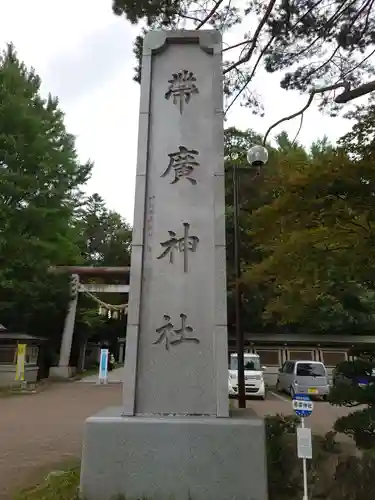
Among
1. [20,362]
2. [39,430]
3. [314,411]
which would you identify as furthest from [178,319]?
[20,362]

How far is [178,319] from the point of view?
457 centimetres

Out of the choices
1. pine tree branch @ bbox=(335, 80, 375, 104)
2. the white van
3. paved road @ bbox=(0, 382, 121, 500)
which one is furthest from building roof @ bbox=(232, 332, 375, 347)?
pine tree branch @ bbox=(335, 80, 375, 104)

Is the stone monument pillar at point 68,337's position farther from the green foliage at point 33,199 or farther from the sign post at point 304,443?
the sign post at point 304,443

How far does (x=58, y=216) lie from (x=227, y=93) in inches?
459

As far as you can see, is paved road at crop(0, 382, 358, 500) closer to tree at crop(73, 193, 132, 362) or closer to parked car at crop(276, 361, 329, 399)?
parked car at crop(276, 361, 329, 399)

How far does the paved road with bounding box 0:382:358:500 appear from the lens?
5.86m

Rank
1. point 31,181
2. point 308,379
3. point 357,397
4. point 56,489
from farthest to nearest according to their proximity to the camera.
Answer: point 31,181
point 308,379
point 357,397
point 56,489

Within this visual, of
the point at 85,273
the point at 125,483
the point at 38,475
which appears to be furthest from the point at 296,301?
the point at 85,273

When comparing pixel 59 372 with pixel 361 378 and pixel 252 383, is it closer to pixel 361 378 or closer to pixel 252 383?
pixel 252 383

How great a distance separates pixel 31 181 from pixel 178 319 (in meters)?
14.0

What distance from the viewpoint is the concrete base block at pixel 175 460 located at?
3809mm

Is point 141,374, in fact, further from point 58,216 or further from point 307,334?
point 307,334

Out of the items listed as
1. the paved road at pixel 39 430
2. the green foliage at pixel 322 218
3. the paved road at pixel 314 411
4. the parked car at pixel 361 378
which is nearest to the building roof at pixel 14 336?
the paved road at pixel 39 430

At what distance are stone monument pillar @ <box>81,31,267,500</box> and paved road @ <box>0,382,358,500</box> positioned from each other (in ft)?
5.68
